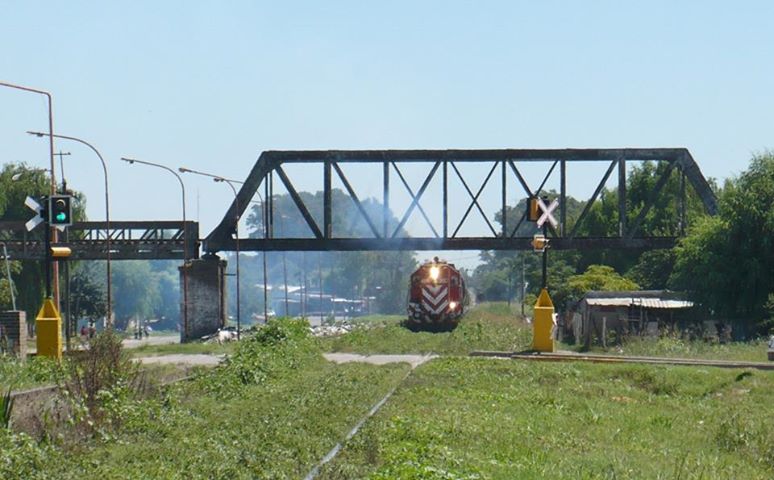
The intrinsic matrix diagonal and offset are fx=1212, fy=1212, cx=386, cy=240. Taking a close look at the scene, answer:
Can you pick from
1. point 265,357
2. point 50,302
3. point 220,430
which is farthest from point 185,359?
Result: point 220,430

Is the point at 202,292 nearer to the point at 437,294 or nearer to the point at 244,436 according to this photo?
the point at 437,294

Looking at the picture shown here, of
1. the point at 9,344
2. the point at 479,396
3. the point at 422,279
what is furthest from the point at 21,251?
the point at 479,396

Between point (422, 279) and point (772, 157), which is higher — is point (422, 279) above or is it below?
below

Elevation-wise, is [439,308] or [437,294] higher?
[437,294]

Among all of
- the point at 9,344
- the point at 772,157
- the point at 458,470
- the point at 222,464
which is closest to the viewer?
the point at 458,470

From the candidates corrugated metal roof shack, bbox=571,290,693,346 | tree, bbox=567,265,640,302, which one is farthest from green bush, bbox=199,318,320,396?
tree, bbox=567,265,640,302

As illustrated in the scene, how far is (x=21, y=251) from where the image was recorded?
62.3 meters

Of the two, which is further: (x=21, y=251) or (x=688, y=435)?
(x=21, y=251)

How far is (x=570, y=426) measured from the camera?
1681 centimetres

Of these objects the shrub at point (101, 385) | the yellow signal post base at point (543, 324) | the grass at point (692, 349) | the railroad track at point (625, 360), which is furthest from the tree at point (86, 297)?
the shrub at point (101, 385)

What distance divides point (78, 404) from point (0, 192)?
69.9 metres

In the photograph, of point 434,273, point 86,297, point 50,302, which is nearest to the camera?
point 50,302

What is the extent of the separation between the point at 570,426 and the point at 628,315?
30.5 m

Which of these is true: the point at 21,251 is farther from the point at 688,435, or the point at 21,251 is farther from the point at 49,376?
the point at 688,435
